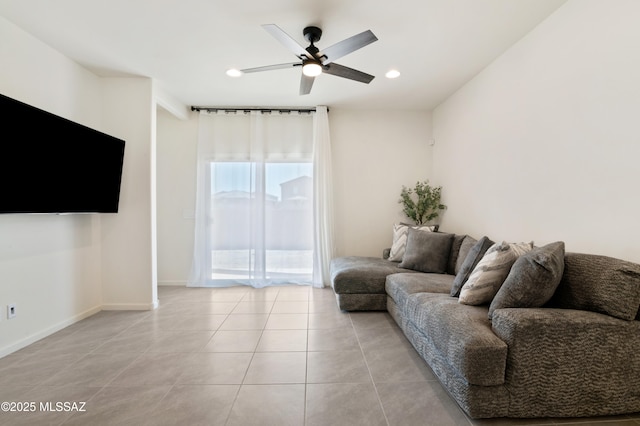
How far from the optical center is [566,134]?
2082 mm

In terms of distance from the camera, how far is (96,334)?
2.69m

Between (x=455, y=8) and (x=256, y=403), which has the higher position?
(x=455, y=8)

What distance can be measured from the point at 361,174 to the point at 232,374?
3.32m

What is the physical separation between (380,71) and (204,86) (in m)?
2.25

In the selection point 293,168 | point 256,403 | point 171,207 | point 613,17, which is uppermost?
point 613,17

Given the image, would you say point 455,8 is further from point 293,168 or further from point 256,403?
point 256,403

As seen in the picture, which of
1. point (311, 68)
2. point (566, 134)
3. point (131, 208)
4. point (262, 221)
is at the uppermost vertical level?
point (311, 68)

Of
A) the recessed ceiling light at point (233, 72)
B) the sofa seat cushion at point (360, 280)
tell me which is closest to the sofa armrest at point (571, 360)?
the sofa seat cushion at point (360, 280)

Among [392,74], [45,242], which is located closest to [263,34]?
[392,74]

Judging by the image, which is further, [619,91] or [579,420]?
[619,91]

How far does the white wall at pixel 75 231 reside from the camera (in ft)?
7.77

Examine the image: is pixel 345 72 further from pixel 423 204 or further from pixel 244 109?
pixel 423 204

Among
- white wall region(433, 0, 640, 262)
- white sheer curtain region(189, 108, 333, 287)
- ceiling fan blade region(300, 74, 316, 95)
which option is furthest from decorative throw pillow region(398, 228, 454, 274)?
ceiling fan blade region(300, 74, 316, 95)

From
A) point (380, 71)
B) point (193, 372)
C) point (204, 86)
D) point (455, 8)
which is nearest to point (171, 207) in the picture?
point (204, 86)
